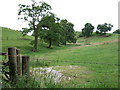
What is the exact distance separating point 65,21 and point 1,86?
205 feet

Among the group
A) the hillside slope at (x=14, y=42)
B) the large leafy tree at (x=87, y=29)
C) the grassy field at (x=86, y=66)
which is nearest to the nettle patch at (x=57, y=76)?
the grassy field at (x=86, y=66)

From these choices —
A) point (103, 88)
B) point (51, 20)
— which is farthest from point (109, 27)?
point (103, 88)

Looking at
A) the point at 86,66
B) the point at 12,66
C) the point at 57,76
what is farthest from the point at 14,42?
the point at 12,66

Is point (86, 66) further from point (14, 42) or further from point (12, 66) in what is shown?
point (14, 42)

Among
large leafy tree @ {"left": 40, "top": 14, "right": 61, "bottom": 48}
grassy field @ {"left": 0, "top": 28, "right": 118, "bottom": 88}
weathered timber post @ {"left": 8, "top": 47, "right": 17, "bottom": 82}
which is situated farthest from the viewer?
large leafy tree @ {"left": 40, "top": 14, "right": 61, "bottom": 48}

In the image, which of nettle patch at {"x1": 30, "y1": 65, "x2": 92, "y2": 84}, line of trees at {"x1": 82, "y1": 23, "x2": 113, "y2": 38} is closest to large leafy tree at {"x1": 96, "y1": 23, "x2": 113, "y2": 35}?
line of trees at {"x1": 82, "y1": 23, "x2": 113, "y2": 38}

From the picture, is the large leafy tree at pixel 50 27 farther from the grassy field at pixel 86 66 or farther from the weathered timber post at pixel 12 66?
the weathered timber post at pixel 12 66

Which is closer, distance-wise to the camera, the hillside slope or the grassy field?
the grassy field

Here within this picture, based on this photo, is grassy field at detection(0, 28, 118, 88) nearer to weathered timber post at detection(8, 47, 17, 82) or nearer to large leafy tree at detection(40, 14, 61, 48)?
weathered timber post at detection(8, 47, 17, 82)

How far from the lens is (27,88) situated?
13.8ft

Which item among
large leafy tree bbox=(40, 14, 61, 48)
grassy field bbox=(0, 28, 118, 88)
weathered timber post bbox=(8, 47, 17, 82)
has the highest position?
large leafy tree bbox=(40, 14, 61, 48)

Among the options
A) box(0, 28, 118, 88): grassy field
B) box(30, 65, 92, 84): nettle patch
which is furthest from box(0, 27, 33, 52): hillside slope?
box(30, 65, 92, 84): nettle patch

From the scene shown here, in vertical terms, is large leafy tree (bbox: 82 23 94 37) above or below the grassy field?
above

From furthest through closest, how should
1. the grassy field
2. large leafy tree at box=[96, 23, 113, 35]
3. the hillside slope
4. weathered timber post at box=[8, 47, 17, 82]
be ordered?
large leafy tree at box=[96, 23, 113, 35]
the hillside slope
the grassy field
weathered timber post at box=[8, 47, 17, 82]
